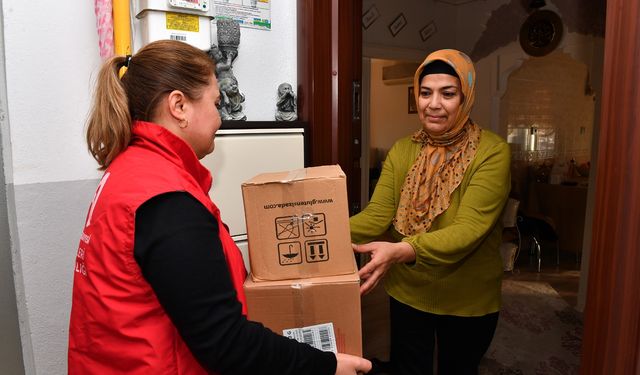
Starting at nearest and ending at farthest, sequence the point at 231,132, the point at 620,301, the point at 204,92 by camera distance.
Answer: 1. the point at 204,92
2. the point at 620,301
3. the point at 231,132

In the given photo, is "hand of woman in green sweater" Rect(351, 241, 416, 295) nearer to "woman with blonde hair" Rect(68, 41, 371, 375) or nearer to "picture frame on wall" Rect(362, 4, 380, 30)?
"woman with blonde hair" Rect(68, 41, 371, 375)

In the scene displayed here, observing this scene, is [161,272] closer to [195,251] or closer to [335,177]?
[195,251]

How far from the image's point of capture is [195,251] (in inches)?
29.8

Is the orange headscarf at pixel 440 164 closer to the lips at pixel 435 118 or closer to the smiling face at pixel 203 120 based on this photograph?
the lips at pixel 435 118

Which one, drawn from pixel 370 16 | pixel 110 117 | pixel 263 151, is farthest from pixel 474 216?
pixel 370 16

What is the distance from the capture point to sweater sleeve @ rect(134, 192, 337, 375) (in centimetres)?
75

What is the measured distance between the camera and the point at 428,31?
4.38m

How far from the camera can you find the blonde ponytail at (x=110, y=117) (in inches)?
34.4

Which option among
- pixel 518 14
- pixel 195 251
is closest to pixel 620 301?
pixel 195 251

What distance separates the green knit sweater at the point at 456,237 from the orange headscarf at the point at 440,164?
0.03m

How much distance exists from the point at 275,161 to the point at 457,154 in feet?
2.14

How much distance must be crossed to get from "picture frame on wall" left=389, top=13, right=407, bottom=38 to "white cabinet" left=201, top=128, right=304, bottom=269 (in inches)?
103

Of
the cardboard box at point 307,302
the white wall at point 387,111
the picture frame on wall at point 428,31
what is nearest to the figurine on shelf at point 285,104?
the cardboard box at point 307,302

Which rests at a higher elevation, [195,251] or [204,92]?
[204,92]
